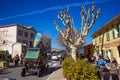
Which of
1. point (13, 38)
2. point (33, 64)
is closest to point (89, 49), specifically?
point (13, 38)

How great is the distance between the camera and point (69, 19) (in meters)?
22.4

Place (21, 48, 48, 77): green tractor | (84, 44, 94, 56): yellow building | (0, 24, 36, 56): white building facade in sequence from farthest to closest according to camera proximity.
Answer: (0, 24, 36, 56): white building facade
(84, 44, 94, 56): yellow building
(21, 48, 48, 77): green tractor

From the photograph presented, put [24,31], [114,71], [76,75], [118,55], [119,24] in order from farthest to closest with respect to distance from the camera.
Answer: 1. [24,31]
2. [118,55]
3. [119,24]
4. [114,71]
5. [76,75]

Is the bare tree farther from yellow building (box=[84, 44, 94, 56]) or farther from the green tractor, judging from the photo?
yellow building (box=[84, 44, 94, 56])

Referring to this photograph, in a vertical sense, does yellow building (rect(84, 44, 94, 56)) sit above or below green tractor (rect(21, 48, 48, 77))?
above

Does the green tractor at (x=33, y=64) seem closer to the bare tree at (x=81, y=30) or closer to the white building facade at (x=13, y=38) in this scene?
the bare tree at (x=81, y=30)

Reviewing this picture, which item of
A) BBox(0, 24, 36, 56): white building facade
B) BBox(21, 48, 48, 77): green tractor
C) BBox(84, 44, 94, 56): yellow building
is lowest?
BBox(21, 48, 48, 77): green tractor

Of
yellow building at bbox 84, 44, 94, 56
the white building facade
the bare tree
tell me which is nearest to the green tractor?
the bare tree

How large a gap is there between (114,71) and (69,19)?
1175 cm

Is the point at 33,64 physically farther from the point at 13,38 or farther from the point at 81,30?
the point at 13,38

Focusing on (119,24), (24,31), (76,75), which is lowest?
(76,75)

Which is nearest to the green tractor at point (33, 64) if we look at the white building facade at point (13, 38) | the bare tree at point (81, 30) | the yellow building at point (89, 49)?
the bare tree at point (81, 30)

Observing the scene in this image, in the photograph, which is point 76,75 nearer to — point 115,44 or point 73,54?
point 73,54

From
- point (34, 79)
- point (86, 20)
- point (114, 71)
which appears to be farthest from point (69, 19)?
point (114, 71)
